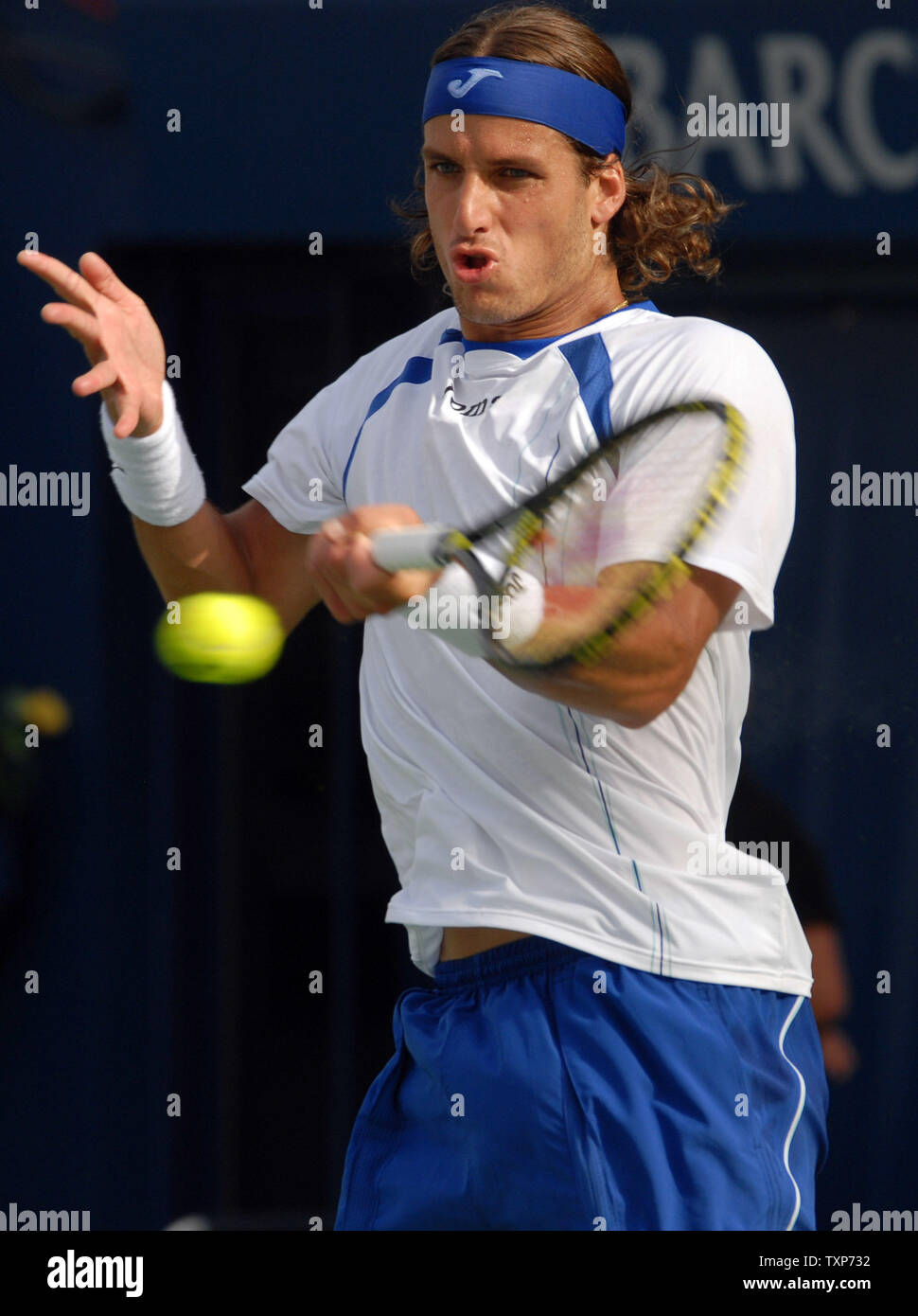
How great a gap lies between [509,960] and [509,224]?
2.86ft

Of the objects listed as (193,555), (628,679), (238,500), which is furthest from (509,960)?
(238,500)

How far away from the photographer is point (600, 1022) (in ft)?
6.24

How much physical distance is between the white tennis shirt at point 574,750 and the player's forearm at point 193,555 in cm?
30

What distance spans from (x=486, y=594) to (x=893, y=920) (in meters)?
1.97

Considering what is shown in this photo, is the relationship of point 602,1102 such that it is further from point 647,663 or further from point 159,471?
point 159,471

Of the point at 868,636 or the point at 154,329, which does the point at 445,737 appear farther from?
the point at 868,636

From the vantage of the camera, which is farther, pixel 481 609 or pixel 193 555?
pixel 193 555

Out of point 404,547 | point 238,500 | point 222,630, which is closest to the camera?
point 404,547

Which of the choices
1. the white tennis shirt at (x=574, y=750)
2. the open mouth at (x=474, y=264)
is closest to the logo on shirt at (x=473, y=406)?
the white tennis shirt at (x=574, y=750)

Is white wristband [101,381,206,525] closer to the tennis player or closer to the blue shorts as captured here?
the tennis player

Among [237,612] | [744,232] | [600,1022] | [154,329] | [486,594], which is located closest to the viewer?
[486,594]

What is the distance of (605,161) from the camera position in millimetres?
2160

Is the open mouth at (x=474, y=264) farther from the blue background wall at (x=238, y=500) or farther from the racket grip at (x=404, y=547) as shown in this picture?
the blue background wall at (x=238, y=500)
